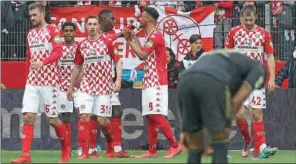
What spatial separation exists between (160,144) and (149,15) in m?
3.65

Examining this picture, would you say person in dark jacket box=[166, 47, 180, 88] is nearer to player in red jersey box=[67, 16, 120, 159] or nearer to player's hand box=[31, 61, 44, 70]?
player in red jersey box=[67, 16, 120, 159]

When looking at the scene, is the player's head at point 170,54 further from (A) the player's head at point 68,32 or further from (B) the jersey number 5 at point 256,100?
(B) the jersey number 5 at point 256,100

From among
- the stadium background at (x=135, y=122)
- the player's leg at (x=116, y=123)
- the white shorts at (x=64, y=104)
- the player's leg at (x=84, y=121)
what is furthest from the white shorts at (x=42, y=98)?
the stadium background at (x=135, y=122)

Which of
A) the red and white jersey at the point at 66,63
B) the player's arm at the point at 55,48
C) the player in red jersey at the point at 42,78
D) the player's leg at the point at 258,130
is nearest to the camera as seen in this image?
the player's arm at the point at 55,48

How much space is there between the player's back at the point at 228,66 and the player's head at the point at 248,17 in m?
5.02

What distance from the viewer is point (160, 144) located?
17.8 meters

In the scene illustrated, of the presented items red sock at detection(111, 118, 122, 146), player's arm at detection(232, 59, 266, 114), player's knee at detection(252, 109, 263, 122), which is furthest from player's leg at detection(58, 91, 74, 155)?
player's arm at detection(232, 59, 266, 114)

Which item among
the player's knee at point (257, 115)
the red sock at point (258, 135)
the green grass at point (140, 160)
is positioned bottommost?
the green grass at point (140, 160)

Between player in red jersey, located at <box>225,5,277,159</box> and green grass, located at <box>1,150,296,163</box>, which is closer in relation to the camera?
green grass, located at <box>1,150,296,163</box>

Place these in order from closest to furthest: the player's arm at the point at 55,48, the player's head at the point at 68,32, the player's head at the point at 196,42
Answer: the player's arm at the point at 55,48
the player's head at the point at 68,32
the player's head at the point at 196,42

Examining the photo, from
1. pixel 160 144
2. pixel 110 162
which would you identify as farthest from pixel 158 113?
pixel 160 144

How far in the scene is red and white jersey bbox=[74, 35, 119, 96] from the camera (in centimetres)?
1477

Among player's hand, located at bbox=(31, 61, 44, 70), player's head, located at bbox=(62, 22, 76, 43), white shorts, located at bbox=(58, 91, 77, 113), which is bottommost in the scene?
white shorts, located at bbox=(58, 91, 77, 113)

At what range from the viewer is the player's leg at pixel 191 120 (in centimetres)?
952
